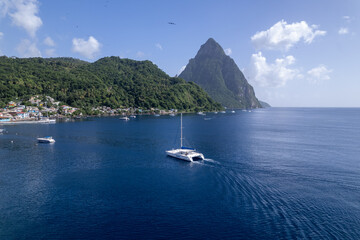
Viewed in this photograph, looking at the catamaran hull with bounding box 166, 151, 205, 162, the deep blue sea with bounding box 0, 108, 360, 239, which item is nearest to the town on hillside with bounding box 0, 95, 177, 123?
the deep blue sea with bounding box 0, 108, 360, 239

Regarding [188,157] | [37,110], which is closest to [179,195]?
[188,157]

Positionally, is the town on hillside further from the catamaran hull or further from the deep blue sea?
the catamaran hull

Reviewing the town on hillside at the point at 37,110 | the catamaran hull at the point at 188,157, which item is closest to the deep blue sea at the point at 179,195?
the catamaran hull at the point at 188,157

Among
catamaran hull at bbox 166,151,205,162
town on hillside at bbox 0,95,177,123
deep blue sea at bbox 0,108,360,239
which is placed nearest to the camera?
deep blue sea at bbox 0,108,360,239

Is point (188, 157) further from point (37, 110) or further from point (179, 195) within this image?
point (37, 110)

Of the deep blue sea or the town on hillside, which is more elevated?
the town on hillside

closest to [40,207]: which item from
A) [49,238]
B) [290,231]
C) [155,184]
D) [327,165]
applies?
[49,238]

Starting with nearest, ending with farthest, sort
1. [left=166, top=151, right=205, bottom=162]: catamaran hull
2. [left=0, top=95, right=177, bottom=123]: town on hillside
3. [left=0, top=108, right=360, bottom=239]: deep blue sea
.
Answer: [left=0, top=108, right=360, bottom=239]: deep blue sea
[left=166, top=151, right=205, bottom=162]: catamaran hull
[left=0, top=95, right=177, bottom=123]: town on hillside

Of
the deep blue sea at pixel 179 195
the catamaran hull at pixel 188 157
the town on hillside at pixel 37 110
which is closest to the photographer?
the deep blue sea at pixel 179 195

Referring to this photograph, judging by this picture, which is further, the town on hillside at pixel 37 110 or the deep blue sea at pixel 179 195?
the town on hillside at pixel 37 110

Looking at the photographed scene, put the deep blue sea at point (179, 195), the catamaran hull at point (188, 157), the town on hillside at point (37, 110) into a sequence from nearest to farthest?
the deep blue sea at point (179, 195)
the catamaran hull at point (188, 157)
the town on hillside at point (37, 110)

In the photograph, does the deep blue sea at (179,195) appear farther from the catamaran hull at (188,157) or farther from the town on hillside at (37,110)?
the town on hillside at (37,110)

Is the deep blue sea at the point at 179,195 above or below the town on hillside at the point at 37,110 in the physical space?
below
